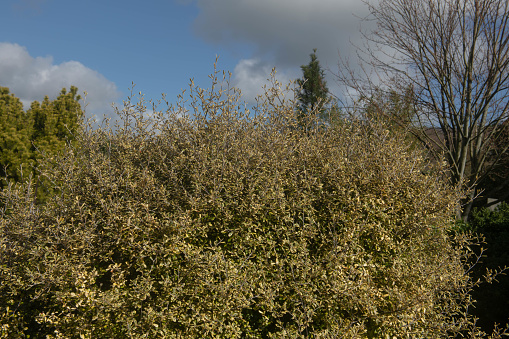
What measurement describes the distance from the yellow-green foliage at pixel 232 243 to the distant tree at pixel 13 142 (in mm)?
5014

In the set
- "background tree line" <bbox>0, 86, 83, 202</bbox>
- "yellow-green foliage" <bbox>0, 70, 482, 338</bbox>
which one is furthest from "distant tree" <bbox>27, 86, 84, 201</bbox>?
"yellow-green foliage" <bbox>0, 70, 482, 338</bbox>

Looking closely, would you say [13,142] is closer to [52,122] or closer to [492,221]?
[52,122]

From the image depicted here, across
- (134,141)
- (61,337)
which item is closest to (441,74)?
(134,141)

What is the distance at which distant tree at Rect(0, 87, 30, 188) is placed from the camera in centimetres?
902

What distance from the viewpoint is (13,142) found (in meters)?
9.15

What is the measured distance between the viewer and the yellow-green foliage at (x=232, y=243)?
3508mm

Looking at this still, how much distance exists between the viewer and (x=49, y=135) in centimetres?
964

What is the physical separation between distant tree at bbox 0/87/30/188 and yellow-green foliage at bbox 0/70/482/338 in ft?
16.5

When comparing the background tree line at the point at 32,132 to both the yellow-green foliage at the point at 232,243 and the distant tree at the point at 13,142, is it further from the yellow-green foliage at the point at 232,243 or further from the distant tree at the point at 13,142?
the yellow-green foliage at the point at 232,243

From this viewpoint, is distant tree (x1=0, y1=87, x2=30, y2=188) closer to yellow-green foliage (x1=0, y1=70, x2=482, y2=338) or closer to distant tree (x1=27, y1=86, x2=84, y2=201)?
distant tree (x1=27, y1=86, x2=84, y2=201)

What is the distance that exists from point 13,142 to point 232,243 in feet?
24.6

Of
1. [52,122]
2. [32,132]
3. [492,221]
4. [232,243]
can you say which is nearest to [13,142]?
[32,132]

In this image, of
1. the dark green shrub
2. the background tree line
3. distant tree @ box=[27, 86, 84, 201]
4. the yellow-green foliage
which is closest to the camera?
the yellow-green foliage

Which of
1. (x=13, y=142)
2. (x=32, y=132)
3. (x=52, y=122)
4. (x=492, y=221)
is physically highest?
(x=52, y=122)
